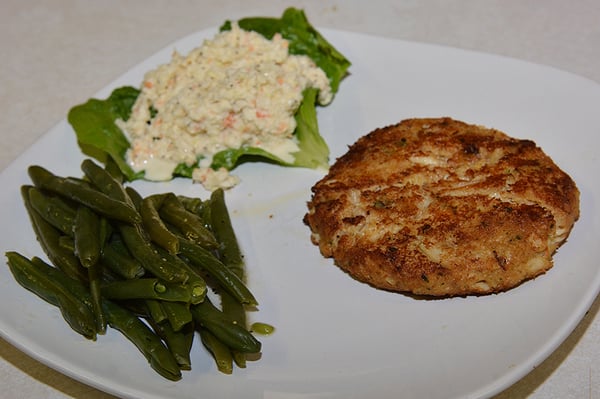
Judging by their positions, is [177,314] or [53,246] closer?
[177,314]

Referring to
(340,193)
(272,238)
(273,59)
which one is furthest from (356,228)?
(273,59)

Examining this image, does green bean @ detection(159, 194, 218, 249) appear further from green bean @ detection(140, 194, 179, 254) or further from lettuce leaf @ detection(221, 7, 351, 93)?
lettuce leaf @ detection(221, 7, 351, 93)

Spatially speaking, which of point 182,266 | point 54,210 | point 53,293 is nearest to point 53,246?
point 54,210

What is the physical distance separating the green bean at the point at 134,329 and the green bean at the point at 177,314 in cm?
13

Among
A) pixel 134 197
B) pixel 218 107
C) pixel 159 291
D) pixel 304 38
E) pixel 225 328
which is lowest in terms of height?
pixel 225 328

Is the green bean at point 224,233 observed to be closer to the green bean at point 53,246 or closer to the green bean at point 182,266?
the green bean at point 182,266

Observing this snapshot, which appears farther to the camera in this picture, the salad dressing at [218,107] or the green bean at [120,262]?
the salad dressing at [218,107]

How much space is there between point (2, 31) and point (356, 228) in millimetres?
4437

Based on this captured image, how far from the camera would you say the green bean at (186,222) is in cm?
382

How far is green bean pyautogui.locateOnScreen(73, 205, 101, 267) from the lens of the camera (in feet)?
11.6

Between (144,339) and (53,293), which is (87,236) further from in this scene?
(144,339)

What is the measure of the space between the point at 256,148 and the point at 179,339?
1.53 meters

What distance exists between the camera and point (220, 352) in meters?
3.30

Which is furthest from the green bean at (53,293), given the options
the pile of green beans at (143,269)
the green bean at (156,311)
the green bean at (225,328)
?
the green bean at (225,328)
